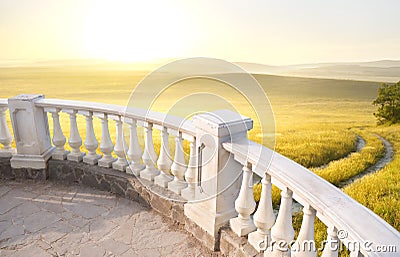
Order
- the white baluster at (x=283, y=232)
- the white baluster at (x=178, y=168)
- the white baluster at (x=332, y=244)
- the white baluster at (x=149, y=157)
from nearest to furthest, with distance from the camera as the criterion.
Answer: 1. the white baluster at (x=332, y=244)
2. the white baluster at (x=283, y=232)
3. the white baluster at (x=178, y=168)
4. the white baluster at (x=149, y=157)

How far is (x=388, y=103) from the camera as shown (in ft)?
28.5

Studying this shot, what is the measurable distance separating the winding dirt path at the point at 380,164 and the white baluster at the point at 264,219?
4.04 metres

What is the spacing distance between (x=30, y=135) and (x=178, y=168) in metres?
2.12

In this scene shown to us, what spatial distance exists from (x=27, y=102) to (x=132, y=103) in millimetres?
1472

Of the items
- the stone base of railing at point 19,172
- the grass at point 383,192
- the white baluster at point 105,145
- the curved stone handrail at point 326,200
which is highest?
the curved stone handrail at point 326,200

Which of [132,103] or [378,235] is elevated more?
[132,103]

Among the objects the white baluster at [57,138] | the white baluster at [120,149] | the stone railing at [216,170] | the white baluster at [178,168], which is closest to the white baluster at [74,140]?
the stone railing at [216,170]

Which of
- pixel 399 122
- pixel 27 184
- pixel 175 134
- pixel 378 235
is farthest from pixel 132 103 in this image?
pixel 399 122

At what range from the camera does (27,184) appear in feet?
11.5

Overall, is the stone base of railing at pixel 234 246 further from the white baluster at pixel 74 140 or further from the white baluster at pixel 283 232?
the white baluster at pixel 74 140

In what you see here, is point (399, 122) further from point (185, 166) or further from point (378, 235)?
point (378, 235)

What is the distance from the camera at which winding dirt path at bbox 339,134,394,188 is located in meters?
5.45

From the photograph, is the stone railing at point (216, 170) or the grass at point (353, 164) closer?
the stone railing at point (216, 170)

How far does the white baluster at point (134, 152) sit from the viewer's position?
9.71 feet
